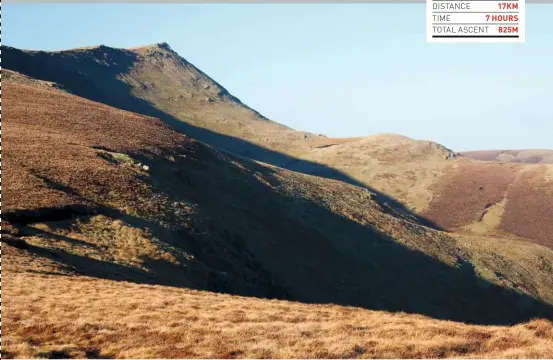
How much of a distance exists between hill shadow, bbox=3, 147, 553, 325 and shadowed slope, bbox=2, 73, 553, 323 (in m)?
0.21

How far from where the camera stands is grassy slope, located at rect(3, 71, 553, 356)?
3403cm

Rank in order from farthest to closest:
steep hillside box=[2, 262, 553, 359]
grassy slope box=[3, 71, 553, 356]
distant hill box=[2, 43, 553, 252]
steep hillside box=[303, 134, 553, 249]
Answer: distant hill box=[2, 43, 553, 252], steep hillside box=[303, 134, 553, 249], grassy slope box=[3, 71, 553, 356], steep hillside box=[2, 262, 553, 359]

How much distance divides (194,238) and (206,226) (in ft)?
14.1

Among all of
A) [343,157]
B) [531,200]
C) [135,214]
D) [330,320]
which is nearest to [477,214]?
[531,200]

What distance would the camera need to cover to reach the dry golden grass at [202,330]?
20.1 meters

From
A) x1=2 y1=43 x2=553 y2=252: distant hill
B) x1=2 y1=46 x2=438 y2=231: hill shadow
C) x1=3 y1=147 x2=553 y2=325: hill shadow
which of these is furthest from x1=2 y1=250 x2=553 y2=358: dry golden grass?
x1=2 y1=46 x2=438 y2=231: hill shadow

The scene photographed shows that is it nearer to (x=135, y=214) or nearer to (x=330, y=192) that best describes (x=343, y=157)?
(x=330, y=192)

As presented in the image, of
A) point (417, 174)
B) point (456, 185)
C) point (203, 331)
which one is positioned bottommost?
point (203, 331)

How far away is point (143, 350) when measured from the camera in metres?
19.6

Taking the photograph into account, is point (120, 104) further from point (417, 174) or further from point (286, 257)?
point (286, 257)

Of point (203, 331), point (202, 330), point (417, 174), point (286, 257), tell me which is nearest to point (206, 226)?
point (286, 257)

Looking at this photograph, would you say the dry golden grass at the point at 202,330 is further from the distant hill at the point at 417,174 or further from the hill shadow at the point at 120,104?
the hill shadow at the point at 120,104

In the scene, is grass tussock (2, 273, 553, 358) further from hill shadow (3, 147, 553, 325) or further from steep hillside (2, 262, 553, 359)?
hill shadow (3, 147, 553, 325)

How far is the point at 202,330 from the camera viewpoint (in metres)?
22.8
